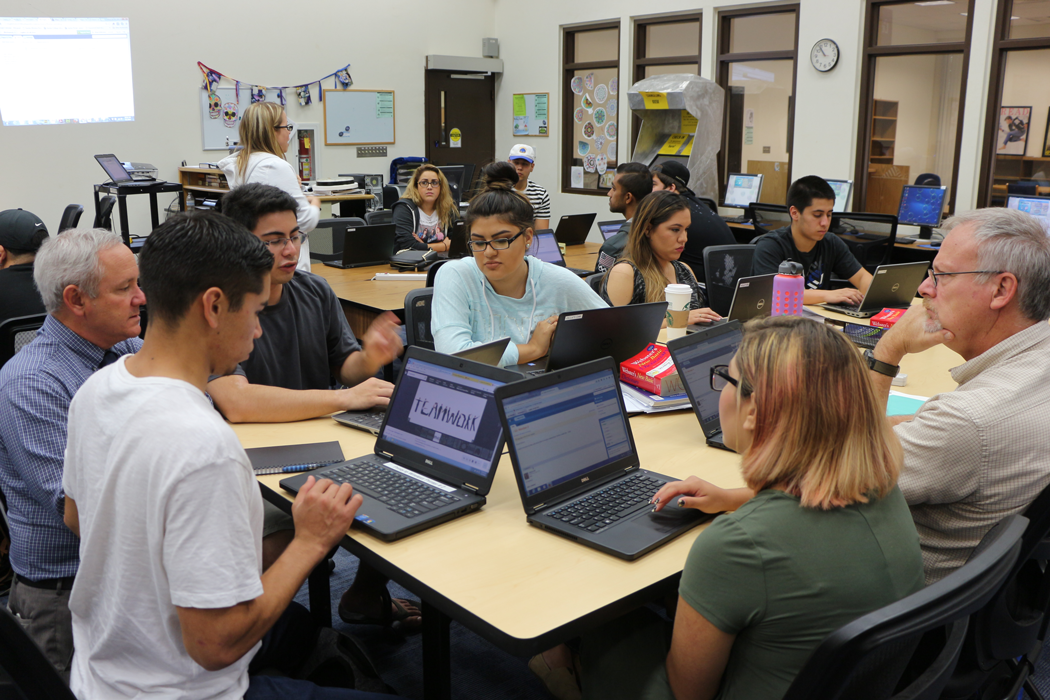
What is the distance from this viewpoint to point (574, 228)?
5.98 metres

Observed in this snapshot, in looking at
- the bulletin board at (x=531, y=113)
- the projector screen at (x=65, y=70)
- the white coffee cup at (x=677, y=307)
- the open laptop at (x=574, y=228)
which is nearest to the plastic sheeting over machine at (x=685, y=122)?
the bulletin board at (x=531, y=113)

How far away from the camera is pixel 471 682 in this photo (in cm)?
224

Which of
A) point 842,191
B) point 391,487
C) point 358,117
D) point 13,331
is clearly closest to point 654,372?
point 391,487

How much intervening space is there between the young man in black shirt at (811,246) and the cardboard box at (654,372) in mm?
1472

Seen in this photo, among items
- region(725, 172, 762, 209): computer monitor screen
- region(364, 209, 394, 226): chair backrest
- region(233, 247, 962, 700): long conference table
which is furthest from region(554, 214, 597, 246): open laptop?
region(233, 247, 962, 700): long conference table

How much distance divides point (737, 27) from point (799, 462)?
7469 mm

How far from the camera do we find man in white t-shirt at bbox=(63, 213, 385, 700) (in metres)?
1.11

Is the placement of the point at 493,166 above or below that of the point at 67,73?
below

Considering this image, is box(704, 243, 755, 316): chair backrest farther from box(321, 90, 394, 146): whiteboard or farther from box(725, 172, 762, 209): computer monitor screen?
box(321, 90, 394, 146): whiteboard

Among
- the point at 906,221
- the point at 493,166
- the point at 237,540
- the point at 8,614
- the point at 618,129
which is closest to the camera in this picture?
the point at 8,614

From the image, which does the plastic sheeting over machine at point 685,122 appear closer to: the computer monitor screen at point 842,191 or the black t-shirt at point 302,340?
the computer monitor screen at point 842,191

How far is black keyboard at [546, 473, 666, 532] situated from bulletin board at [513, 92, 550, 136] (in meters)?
8.13

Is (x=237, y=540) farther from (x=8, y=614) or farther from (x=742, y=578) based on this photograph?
(x=742, y=578)

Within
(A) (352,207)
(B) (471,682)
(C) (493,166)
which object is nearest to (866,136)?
(C) (493,166)
